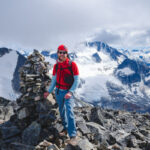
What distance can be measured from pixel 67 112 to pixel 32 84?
4.20 metres

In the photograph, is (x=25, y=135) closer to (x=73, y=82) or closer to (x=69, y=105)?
(x=69, y=105)

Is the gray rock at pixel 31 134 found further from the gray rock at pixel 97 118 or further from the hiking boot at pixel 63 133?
the gray rock at pixel 97 118

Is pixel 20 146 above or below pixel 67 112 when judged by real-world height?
below

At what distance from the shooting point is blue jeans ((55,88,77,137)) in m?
10.4

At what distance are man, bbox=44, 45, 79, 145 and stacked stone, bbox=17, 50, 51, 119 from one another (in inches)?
88.9

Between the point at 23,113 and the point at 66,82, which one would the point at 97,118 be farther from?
the point at 66,82

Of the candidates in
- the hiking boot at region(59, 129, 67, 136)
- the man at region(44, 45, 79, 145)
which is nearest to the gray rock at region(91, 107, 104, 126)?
the hiking boot at region(59, 129, 67, 136)

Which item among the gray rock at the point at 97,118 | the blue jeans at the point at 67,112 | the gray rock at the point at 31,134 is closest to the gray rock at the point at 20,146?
the gray rock at the point at 31,134

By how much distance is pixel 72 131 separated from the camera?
1044cm

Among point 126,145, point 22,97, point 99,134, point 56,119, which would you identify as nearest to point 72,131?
point 56,119

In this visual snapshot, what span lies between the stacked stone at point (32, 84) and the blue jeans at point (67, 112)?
217 cm

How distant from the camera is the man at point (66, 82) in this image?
10.4 m

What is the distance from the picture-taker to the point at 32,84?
13375 mm

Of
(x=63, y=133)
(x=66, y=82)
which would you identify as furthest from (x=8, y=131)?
(x=66, y=82)
